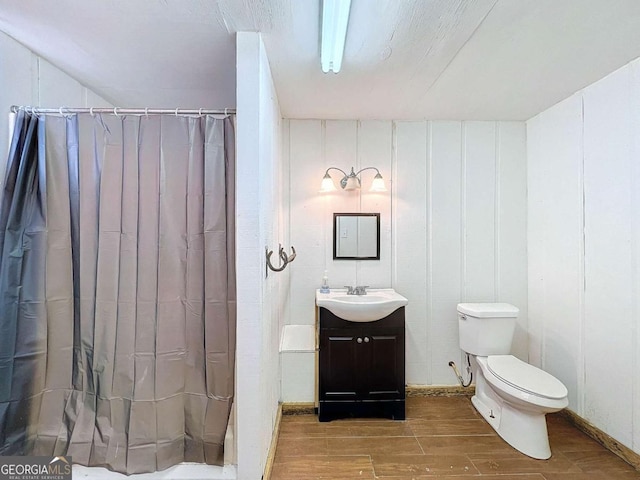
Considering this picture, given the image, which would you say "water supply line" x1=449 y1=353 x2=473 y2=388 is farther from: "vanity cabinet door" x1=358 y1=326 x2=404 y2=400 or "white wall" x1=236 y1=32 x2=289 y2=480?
"white wall" x1=236 y1=32 x2=289 y2=480

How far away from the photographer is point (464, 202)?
253cm

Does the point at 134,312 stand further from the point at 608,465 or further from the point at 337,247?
the point at 608,465

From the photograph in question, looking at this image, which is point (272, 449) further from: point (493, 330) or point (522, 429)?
point (493, 330)

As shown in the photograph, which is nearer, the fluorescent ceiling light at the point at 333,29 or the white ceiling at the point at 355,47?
the fluorescent ceiling light at the point at 333,29

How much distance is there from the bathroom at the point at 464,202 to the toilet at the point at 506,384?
26 centimetres

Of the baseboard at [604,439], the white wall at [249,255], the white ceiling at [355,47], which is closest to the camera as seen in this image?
the white ceiling at [355,47]

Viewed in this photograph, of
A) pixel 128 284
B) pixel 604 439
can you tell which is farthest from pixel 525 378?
pixel 128 284

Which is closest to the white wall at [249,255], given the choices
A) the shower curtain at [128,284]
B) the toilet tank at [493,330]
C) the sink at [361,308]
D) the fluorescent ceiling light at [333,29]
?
the shower curtain at [128,284]

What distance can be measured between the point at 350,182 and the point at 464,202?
37.5 inches

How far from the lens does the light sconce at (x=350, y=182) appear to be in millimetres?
2393

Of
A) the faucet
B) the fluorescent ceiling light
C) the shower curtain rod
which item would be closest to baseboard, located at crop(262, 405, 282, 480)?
the faucet

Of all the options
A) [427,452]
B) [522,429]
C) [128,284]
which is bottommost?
[427,452]

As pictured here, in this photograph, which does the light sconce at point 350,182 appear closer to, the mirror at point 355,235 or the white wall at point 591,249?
the mirror at point 355,235

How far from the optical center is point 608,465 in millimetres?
1729
